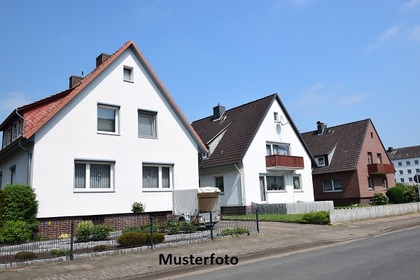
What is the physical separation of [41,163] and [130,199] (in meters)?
4.54

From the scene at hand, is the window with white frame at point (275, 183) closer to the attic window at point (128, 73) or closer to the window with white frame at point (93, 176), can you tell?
the attic window at point (128, 73)

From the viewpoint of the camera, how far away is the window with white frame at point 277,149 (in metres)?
29.5

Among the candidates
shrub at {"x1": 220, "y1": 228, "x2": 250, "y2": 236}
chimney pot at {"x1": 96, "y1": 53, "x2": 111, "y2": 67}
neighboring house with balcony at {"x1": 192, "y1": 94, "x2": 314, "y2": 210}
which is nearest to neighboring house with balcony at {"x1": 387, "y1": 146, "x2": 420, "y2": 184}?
neighboring house with balcony at {"x1": 192, "y1": 94, "x2": 314, "y2": 210}

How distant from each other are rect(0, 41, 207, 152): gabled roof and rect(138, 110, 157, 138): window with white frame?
140cm

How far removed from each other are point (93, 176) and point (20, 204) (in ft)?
12.4

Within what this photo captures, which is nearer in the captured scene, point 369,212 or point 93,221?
point 93,221

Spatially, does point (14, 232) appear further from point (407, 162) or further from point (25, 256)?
point (407, 162)

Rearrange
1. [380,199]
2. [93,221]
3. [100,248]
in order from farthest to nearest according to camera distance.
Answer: [380,199] → [93,221] → [100,248]

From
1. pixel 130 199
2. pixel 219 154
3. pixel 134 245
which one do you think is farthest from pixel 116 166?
pixel 219 154

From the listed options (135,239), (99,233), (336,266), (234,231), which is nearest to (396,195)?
(234,231)

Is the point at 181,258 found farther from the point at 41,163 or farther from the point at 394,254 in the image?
the point at 41,163

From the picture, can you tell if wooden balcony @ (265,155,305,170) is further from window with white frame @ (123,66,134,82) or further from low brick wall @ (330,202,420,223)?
window with white frame @ (123,66,134,82)

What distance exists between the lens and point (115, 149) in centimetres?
1862

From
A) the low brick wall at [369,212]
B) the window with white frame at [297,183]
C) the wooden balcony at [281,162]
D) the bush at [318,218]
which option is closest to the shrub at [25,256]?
the bush at [318,218]
